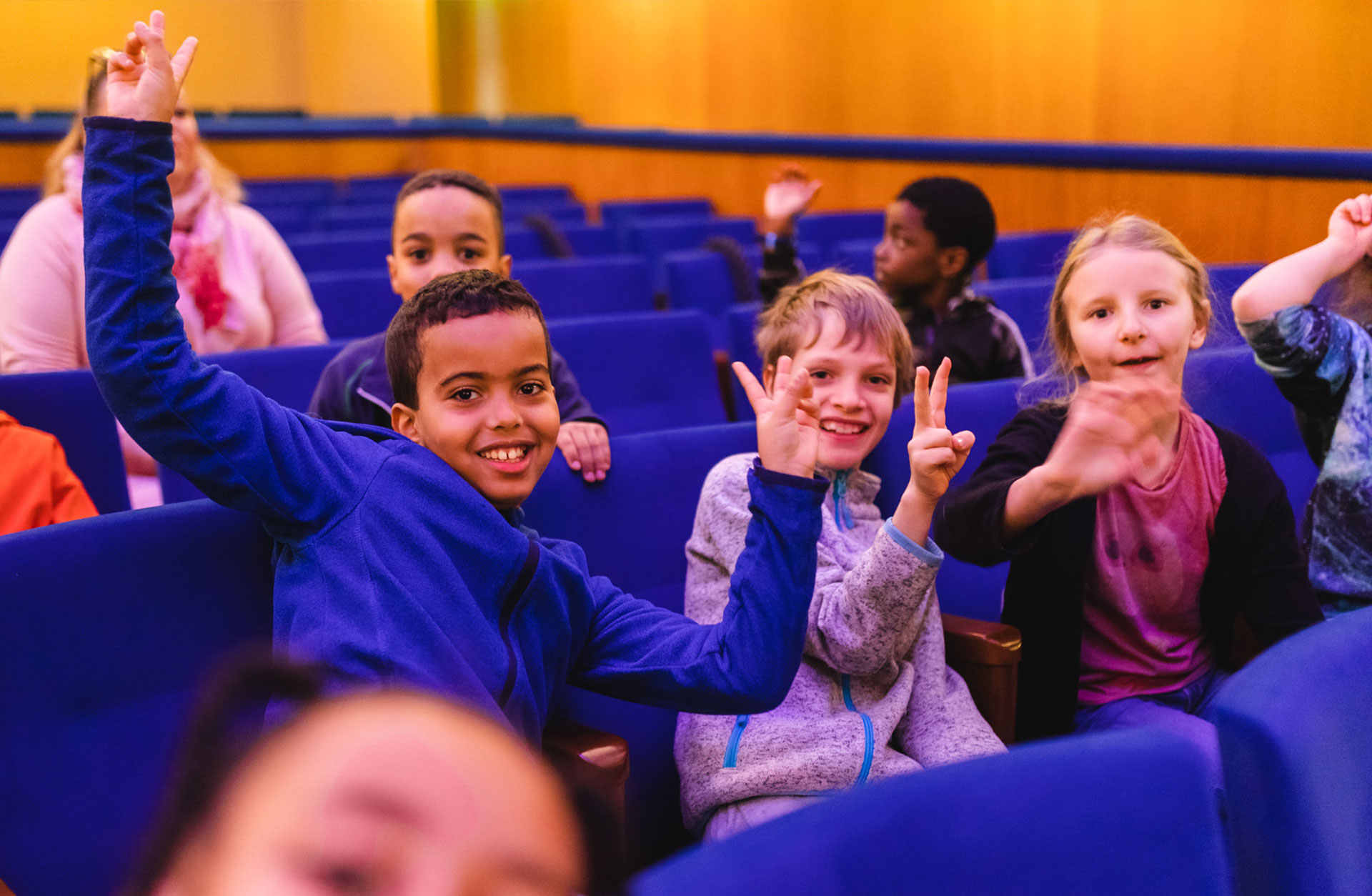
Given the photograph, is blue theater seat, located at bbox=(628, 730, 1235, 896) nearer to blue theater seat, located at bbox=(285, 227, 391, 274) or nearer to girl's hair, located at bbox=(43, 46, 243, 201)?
girl's hair, located at bbox=(43, 46, 243, 201)

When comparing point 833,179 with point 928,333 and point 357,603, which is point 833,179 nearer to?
point 928,333

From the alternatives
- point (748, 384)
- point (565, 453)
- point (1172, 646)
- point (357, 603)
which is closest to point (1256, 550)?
point (1172, 646)

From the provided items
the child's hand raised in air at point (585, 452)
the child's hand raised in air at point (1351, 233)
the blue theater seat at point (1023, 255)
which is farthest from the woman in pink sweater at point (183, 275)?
the blue theater seat at point (1023, 255)

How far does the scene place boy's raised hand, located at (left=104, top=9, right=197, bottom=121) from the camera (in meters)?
1.10

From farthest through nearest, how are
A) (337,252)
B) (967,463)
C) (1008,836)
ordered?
(337,252) → (967,463) → (1008,836)

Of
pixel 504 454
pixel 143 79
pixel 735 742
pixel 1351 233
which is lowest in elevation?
pixel 735 742

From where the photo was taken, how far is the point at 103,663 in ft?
3.66

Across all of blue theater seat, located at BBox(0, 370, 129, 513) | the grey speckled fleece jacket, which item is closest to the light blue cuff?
the grey speckled fleece jacket

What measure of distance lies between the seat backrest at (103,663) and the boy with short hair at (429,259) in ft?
1.72

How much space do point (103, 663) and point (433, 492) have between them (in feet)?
1.16

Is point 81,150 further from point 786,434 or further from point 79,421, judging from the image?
point 786,434

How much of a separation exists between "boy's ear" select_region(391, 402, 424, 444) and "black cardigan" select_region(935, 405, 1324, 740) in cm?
66

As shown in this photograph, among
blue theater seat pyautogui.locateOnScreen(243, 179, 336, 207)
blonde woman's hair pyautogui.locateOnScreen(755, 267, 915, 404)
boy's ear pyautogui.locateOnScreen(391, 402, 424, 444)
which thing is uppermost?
blue theater seat pyautogui.locateOnScreen(243, 179, 336, 207)

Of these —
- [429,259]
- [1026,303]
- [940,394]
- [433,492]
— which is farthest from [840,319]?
[1026,303]
